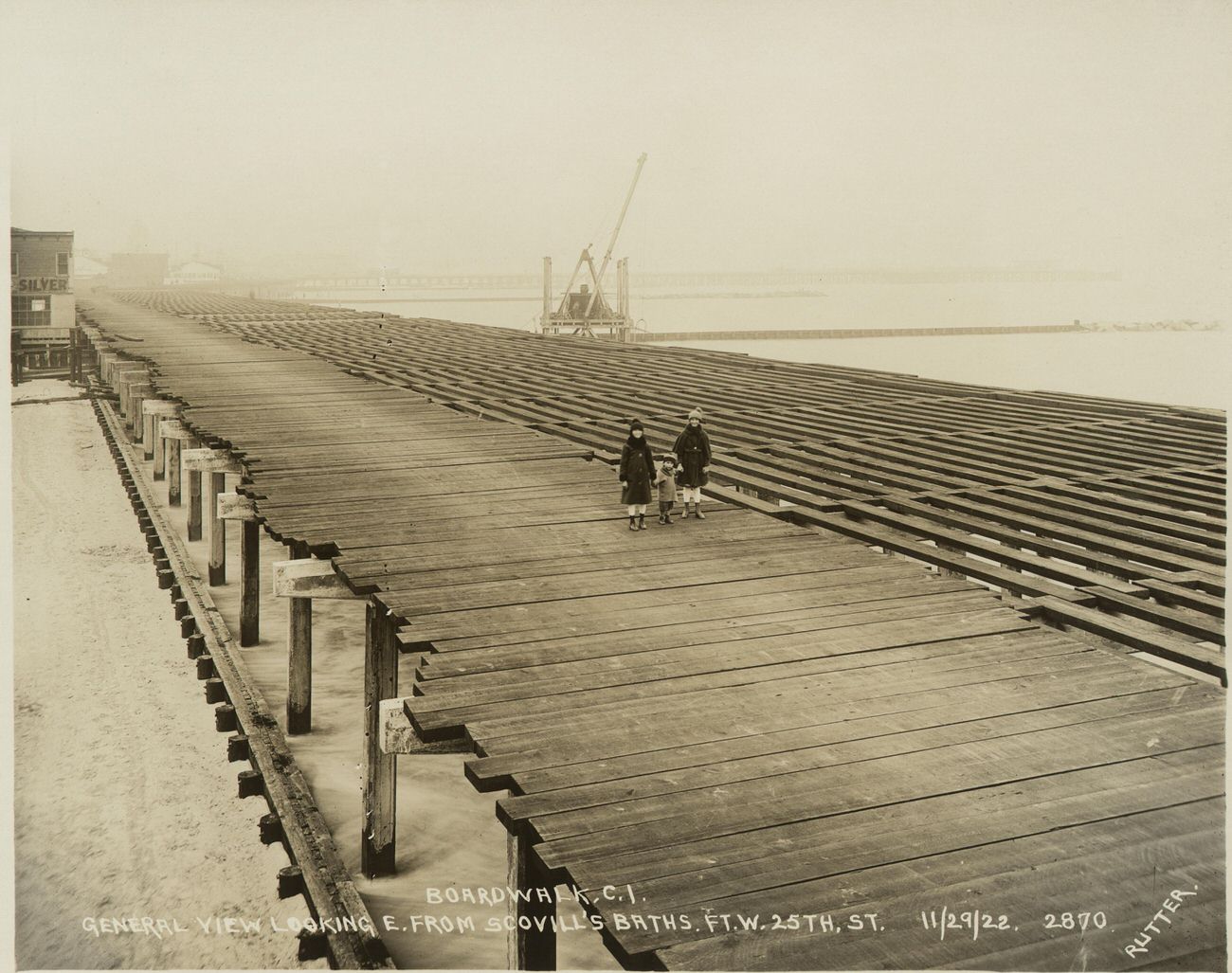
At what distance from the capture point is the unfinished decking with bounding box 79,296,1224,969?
3.71 metres

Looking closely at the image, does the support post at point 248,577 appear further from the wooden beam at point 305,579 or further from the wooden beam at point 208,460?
the wooden beam at point 305,579

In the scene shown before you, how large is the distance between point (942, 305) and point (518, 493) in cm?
11248

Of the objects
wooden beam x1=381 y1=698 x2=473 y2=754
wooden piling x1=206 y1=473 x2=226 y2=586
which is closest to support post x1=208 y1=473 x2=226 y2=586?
wooden piling x1=206 y1=473 x2=226 y2=586

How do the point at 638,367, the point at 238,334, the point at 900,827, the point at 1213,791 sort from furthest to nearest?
the point at 238,334 → the point at 638,367 → the point at 1213,791 → the point at 900,827

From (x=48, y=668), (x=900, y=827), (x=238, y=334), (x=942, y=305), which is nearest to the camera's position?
(x=900, y=827)

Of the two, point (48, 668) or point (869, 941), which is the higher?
point (869, 941)

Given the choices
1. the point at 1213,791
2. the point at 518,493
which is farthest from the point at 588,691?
the point at 518,493

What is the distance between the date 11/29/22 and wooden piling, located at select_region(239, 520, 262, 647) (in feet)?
31.0

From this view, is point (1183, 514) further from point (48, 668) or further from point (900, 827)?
point (48, 668)

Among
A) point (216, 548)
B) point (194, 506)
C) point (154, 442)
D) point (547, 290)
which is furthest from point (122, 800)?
point (547, 290)

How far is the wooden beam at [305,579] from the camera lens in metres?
7.75

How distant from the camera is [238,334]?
103ft

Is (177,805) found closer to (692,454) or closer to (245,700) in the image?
(245,700)

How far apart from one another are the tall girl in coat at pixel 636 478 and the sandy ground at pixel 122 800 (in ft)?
11.3
